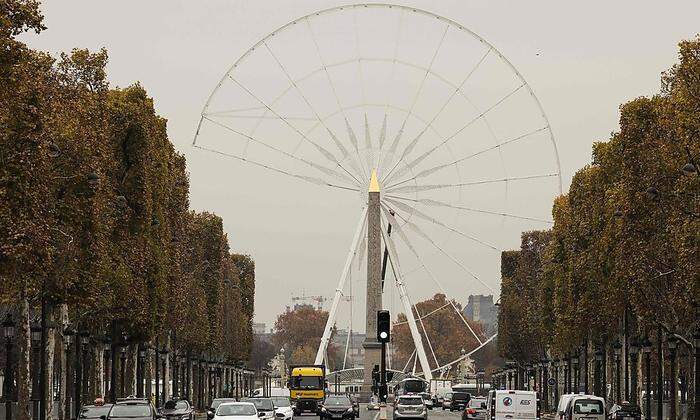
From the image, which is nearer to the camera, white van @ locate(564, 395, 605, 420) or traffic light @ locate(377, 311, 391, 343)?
traffic light @ locate(377, 311, 391, 343)

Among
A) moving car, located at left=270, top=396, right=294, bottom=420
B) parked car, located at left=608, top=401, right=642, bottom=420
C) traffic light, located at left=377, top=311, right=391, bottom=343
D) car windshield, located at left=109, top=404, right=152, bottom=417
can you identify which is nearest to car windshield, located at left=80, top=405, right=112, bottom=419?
car windshield, located at left=109, top=404, right=152, bottom=417

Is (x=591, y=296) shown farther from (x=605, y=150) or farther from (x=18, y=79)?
(x=18, y=79)

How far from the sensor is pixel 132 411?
56719 millimetres

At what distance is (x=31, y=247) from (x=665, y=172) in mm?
31848

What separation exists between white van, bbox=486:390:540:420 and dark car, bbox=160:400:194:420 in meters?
16.6

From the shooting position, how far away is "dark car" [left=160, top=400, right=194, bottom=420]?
77750 millimetres

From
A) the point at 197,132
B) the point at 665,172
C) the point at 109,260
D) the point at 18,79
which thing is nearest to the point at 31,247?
the point at 18,79

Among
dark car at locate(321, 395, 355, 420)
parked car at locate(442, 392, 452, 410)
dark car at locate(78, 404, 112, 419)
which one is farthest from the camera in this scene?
parked car at locate(442, 392, 452, 410)

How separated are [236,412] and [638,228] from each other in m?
21.8

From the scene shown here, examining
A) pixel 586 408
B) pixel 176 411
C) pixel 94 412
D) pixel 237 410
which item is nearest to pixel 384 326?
pixel 237 410

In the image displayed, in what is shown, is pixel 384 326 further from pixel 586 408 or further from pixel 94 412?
pixel 586 408

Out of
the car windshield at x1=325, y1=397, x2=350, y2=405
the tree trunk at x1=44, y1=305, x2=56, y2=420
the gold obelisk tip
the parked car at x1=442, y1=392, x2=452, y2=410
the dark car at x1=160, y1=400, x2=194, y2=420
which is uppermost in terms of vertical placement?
the gold obelisk tip

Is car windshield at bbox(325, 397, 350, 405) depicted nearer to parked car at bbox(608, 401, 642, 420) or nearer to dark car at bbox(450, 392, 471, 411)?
parked car at bbox(608, 401, 642, 420)

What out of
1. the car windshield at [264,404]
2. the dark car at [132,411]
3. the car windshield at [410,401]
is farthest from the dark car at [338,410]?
the dark car at [132,411]
